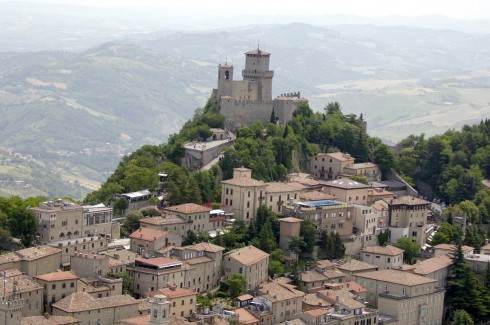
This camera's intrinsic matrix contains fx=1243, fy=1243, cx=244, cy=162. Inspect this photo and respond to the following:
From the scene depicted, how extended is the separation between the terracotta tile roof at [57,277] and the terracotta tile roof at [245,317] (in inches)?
395

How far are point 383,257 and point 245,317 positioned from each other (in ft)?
58.1

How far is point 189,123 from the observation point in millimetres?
109438

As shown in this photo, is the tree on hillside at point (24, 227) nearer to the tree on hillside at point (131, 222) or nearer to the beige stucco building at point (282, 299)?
the tree on hillside at point (131, 222)

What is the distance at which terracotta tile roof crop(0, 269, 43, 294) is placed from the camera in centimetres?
6681

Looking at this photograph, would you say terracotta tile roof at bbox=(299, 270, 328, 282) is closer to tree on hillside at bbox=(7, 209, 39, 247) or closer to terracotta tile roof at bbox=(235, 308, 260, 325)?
terracotta tile roof at bbox=(235, 308, 260, 325)

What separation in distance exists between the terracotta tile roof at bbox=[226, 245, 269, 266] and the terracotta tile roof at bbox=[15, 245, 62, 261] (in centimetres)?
1221

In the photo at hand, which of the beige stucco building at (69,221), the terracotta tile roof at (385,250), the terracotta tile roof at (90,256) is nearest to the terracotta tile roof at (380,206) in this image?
the terracotta tile roof at (385,250)

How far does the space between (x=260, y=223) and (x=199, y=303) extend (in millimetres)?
12126

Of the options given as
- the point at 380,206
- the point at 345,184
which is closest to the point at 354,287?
the point at 380,206

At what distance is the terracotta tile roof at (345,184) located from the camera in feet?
313

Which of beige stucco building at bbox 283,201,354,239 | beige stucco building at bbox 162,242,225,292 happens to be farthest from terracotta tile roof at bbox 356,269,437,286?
beige stucco building at bbox 162,242,225,292

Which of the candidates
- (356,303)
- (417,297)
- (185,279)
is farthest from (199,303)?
(417,297)

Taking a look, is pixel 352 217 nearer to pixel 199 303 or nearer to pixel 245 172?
pixel 245 172

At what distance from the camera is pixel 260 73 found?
365 ft
